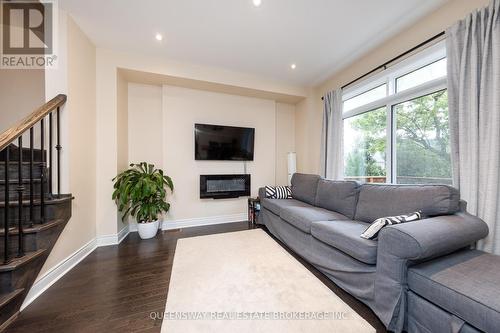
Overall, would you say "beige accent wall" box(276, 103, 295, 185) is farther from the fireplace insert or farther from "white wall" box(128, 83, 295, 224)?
the fireplace insert

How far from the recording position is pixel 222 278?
1.81 m

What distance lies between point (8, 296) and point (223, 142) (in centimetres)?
293

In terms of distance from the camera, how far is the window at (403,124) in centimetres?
206

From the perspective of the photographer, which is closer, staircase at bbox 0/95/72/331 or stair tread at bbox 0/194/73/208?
staircase at bbox 0/95/72/331

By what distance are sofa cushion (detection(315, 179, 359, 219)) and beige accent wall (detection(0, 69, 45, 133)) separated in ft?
12.6

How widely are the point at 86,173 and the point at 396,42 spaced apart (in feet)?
14.2

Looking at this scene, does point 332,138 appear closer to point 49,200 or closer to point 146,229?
point 146,229

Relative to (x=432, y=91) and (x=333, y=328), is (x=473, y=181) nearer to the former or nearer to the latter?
(x=432, y=91)

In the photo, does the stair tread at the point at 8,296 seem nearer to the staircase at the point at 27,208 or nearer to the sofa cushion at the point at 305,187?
the staircase at the point at 27,208

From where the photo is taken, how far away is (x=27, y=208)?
1.68m

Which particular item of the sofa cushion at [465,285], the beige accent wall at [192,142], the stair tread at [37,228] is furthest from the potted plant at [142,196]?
the sofa cushion at [465,285]

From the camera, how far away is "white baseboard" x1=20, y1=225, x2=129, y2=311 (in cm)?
156

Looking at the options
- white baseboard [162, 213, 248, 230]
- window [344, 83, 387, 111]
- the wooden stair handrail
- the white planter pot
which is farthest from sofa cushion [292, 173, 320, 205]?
the wooden stair handrail

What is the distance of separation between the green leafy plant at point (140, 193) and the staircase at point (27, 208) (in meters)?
0.67
